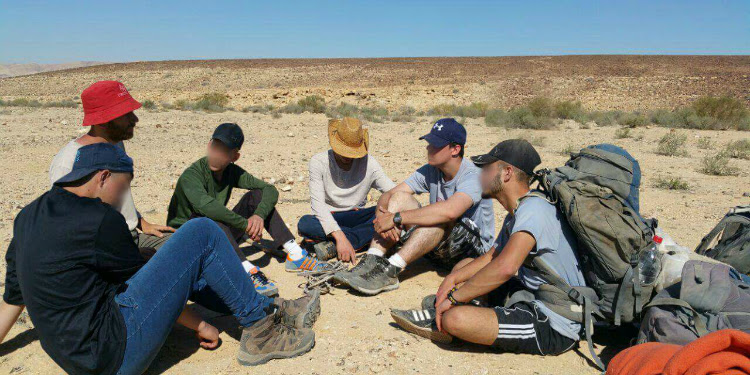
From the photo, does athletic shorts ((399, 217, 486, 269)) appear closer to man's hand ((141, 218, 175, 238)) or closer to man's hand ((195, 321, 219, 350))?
man's hand ((195, 321, 219, 350))

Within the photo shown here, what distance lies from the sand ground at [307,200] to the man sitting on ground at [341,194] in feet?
1.61

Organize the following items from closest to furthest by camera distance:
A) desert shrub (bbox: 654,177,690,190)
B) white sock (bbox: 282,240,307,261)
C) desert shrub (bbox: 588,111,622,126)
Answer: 1. white sock (bbox: 282,240,307,261)
2. desert shrub (bbox: 654,177,690,190)
3. desert shrub (bbox: 588,111,622,126)

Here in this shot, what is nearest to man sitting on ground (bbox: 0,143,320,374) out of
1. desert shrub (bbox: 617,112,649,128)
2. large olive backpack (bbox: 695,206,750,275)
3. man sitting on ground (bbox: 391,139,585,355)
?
man sitting on ground (bbox: 391,139,585,355)

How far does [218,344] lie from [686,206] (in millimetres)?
5913

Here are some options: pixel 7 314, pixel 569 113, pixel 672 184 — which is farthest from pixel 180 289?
pixel 569 113

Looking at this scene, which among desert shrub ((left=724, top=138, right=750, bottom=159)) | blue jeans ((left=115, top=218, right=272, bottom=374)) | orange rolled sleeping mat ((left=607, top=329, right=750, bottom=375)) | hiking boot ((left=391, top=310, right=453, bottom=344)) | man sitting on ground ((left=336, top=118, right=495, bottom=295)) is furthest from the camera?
desert shrub ((left=724, top=138, right=750, bottom=159))

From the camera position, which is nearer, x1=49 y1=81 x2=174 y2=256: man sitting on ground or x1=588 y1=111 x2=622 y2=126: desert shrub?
x1=49 y1=81 x2=174 y2=256: man sitting on ground

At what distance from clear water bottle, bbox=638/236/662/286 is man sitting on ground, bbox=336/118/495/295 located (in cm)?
136

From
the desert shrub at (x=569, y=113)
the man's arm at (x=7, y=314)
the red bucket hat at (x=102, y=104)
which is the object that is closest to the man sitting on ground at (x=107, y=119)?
the red bucket hat at (x=102, y=104)

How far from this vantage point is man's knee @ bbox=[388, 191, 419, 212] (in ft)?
13.5

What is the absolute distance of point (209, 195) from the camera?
13.6ft

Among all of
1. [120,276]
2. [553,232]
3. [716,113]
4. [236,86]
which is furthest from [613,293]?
[236,86]

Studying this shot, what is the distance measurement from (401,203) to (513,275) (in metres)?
1.40

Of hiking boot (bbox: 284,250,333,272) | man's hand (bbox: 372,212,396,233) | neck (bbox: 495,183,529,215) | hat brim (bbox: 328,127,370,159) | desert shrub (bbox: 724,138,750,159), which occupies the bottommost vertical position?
hiking boot (bbox: 284,250,333,272)
